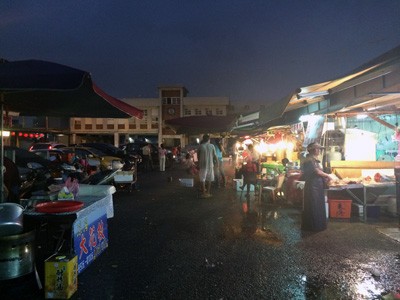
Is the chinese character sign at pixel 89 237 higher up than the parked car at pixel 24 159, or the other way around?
the parked car at pixel 24 159

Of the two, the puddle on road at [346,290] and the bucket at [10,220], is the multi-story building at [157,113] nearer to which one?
the bucket at [10,220]

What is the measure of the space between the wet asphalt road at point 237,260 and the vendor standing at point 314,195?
26cm

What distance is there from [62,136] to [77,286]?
45.4 m

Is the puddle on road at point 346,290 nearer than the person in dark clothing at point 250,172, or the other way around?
the puddle on road at point 346,290

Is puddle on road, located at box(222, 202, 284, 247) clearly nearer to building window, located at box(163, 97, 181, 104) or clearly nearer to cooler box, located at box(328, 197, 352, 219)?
cooler box, located at box(328, 197, 352, 219)

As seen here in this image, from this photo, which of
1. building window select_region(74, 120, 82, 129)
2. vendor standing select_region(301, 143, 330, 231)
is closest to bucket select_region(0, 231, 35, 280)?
vendor standing select_region(301, 143, 330, 231)

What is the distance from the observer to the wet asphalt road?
3.29 m

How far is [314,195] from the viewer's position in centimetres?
568

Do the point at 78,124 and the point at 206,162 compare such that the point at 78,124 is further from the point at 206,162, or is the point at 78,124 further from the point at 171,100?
the point at 206,162

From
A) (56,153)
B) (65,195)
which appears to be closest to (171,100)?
(56,153)

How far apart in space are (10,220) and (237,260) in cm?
321

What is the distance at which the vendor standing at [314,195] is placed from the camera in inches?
222

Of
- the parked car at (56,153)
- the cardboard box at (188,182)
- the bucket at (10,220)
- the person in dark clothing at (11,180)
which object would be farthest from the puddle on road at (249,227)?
the parked car at (56,153)

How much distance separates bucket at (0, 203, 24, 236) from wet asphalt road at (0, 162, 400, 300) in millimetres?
730
